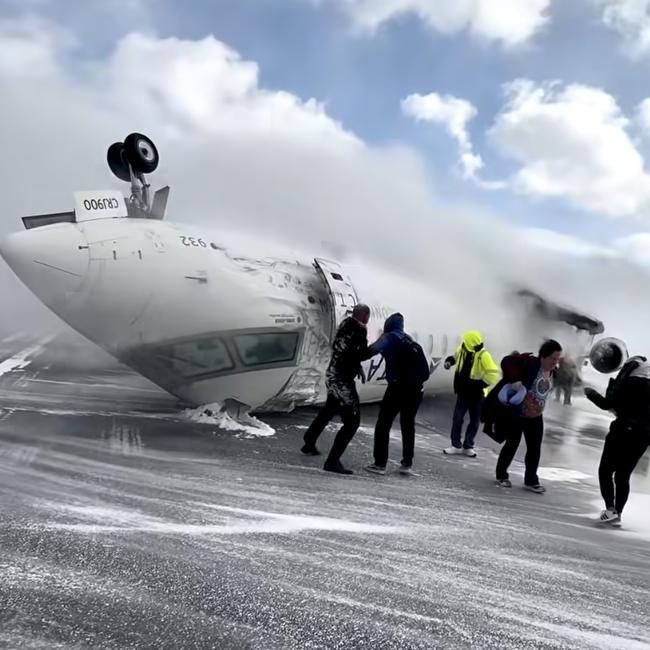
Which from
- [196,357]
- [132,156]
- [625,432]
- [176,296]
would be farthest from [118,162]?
[625,432]

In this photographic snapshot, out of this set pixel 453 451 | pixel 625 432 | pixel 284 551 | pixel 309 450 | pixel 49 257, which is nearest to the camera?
pixel 284 551

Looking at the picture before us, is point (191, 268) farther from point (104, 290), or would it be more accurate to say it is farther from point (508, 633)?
point (508, 633)

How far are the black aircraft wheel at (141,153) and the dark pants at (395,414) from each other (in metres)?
4.46

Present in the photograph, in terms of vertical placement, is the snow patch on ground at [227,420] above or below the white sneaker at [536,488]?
above

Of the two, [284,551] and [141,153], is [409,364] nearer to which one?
[284,551]

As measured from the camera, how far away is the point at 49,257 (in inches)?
261

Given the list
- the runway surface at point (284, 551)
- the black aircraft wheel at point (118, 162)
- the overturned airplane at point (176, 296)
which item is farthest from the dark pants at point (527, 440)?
the black aircraft wheel at point (118, 162)

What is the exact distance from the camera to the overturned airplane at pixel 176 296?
22.3 ft

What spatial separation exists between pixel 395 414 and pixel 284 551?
263 cm

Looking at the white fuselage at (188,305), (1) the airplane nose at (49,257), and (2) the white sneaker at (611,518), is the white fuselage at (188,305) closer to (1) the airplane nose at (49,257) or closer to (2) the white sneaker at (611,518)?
(1) the airplane nose at (49,257)

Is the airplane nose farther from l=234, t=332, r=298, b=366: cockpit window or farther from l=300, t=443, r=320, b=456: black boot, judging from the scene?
l=300, t=443, r=320, b=456: black boot

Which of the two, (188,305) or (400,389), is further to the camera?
(188,305)

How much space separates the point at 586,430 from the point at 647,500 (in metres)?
5.29

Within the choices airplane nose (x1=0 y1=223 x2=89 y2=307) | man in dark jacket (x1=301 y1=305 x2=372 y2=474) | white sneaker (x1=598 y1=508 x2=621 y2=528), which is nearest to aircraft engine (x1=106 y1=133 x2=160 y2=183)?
airplane nose (x1=0 y1=223 x2=89 y2=307)
